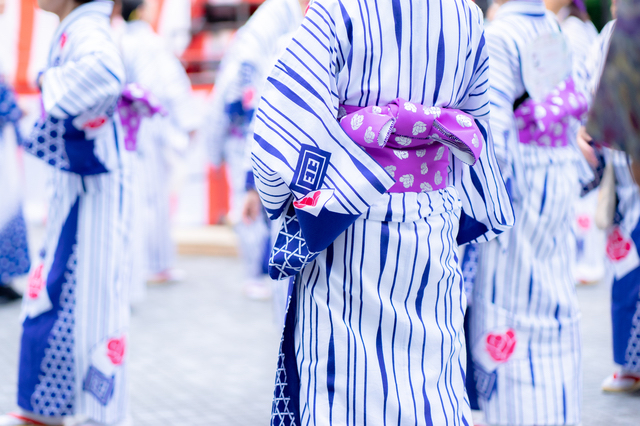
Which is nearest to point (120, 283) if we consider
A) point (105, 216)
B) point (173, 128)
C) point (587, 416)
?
point (105, 216)

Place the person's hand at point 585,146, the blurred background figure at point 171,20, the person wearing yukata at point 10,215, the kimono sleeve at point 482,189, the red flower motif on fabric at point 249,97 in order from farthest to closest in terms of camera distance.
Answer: the blurred background figure at point 171,20 → the person wearing yukata at point 10,215 → the red flower motif on fabric at point 249,97 → the person's hand at point 585,146 → the kimono sleeve at point 482,189

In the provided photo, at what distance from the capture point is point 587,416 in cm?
297

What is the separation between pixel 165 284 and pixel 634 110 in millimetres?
4664

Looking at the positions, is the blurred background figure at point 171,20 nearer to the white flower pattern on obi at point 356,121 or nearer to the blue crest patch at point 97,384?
the blue crest patch at point 97,384

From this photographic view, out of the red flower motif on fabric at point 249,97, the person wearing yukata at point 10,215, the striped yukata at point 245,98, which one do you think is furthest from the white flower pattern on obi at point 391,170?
the person wearing yukata at point 10,215

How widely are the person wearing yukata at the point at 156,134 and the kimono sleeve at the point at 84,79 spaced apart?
2210mm

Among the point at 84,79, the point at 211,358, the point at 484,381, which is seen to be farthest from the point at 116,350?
the point at 484,381

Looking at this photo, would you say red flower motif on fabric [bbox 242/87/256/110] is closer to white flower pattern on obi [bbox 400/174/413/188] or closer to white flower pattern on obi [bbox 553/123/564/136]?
white flower pattern on obi [bbox 553/123/564/136]

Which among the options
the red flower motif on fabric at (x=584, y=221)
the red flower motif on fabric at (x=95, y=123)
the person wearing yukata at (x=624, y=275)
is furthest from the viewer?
the red flower motif on fabric at (x=584, y=221)

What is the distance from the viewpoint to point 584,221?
5.34 meters

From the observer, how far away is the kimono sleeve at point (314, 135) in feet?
5.34

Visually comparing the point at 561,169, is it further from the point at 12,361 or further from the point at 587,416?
the point at 12,361

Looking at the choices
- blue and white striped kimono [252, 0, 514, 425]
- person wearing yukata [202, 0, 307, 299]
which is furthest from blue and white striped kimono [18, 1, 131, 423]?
blue and white striped kimono [252, 0, 514, 425]

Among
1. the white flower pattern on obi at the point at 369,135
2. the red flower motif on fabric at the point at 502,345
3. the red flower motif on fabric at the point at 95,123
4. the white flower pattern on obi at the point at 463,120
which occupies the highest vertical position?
the red flower motif on fabric at the point at 95,123
